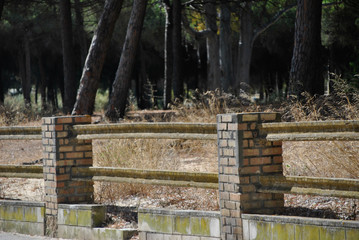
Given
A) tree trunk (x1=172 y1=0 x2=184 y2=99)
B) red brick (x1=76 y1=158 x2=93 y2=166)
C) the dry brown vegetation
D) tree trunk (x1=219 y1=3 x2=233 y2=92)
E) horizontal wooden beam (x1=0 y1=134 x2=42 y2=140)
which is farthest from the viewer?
tree trunk (x1=219 y1=3 x2=233 y2=92)

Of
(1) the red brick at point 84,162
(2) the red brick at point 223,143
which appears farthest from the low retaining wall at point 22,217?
(2) the red brick at point 223,143

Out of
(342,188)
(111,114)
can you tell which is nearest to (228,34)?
(111,114)

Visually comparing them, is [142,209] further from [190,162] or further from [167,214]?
A: [190,162]

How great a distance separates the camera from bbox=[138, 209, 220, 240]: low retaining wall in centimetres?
549

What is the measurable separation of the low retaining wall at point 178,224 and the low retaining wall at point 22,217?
163 centimetres

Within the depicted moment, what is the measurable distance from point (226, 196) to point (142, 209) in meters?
1.06

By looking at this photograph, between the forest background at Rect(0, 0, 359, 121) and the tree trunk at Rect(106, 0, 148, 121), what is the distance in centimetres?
3

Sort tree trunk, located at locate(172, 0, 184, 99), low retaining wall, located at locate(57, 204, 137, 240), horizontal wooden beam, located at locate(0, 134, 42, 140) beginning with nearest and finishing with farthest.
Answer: low retaining wall, located at locate(57, 204, 137, 240) < horizontal wooden beam, located at locate(0, 134, 42, 140) < tree trunk, located at locate(172, 0, 184, 99)

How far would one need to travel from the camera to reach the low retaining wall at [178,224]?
216 inches

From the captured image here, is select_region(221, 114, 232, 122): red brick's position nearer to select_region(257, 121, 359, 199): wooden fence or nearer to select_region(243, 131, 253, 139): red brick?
select_region(243, 131, 253, 139): red brick

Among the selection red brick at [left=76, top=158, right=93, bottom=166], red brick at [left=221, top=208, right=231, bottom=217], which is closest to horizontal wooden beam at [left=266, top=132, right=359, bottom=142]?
red brick at [left=221, top=208, right=231, bottom=217]

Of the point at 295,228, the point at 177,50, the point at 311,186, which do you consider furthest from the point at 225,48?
the point at 295,228

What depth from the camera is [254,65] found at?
4069cm

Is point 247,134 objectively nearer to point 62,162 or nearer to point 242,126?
point 242,126
